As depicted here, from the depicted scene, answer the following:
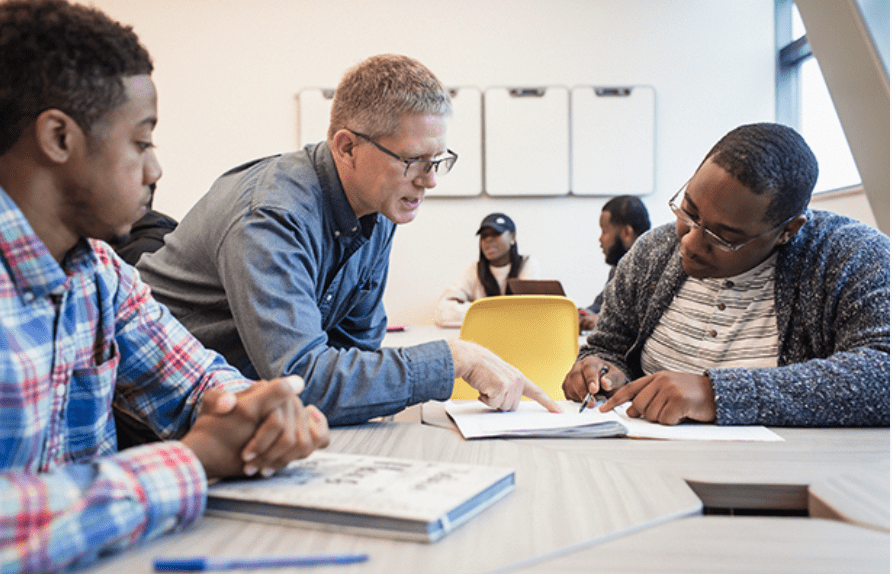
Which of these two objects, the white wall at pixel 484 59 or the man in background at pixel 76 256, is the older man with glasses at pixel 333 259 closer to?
the man in background at pixel 76 256

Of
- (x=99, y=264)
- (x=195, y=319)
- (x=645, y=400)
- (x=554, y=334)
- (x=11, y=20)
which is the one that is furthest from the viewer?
(x=554, y=334)

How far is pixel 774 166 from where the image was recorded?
1368mm

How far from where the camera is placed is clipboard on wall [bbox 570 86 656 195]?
5.28m

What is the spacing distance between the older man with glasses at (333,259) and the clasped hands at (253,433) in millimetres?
368

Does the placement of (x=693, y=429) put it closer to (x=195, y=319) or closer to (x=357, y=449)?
(x=357, y=449)

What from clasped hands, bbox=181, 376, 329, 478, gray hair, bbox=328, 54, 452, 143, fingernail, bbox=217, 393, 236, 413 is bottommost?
clasped hands, bbox=181, 376, 329, 478

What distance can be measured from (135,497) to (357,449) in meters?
0.42

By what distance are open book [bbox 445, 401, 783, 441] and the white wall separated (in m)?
4.13

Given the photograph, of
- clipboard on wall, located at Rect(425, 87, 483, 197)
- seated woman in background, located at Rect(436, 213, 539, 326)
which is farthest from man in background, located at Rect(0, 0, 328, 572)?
clipboard on wall, located at Rect(425, 87, 483, 197)

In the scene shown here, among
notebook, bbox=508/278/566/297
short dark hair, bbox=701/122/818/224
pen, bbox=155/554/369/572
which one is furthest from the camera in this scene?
notebook, bbox=508/278/566/297

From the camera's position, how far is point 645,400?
49.5 inches

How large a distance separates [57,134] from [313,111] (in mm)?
4717

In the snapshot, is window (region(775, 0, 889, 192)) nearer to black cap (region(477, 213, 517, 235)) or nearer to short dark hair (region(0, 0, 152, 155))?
black cap (region(477, 213, 517, 235))

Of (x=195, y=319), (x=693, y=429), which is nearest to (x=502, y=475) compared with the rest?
(x=693, y=429)
